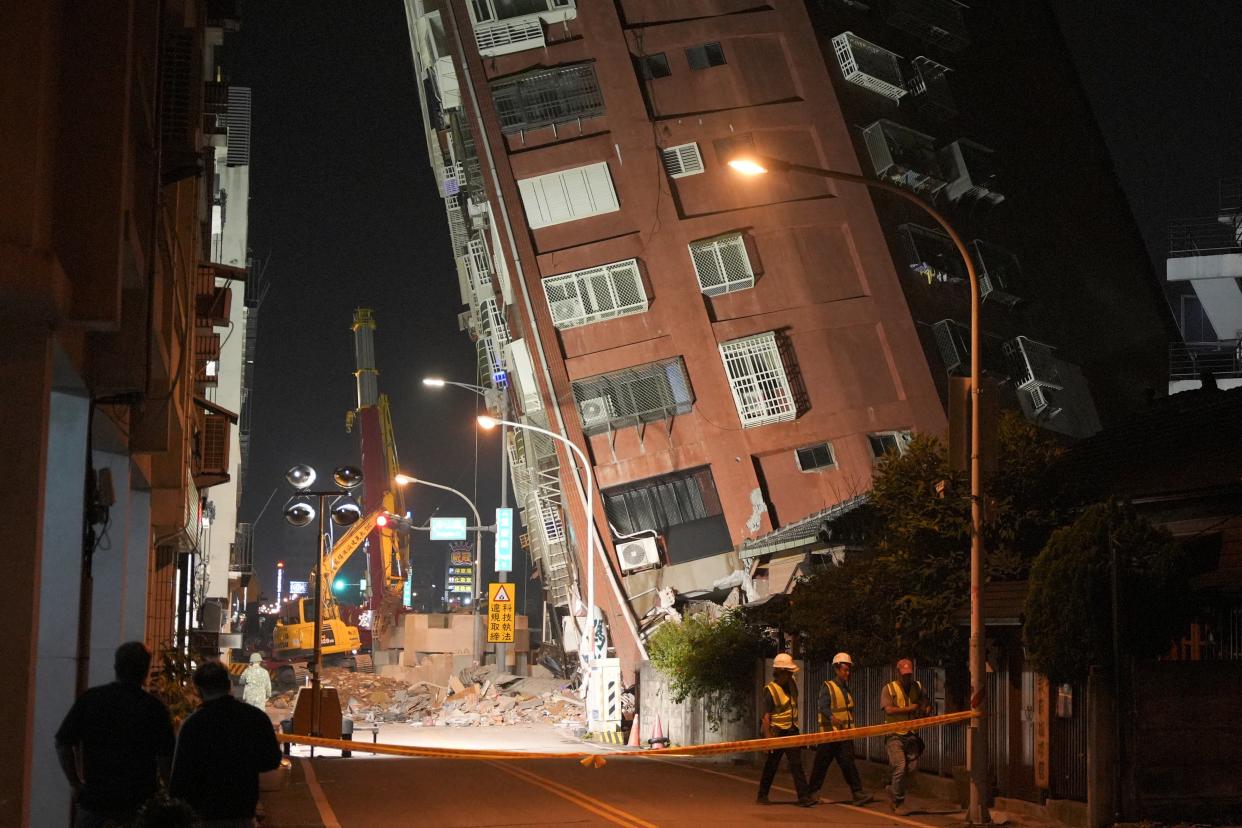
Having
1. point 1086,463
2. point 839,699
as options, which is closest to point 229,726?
point 839,699

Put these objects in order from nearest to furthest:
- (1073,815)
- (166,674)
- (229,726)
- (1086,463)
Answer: (229,726) < (1073,815) < (166,674) < (1086,463)

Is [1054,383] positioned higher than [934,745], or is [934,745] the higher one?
[1054,383]

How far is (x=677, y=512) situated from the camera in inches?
1871

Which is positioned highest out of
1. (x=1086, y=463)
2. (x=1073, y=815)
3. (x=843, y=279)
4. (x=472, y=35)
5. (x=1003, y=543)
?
(x=472, y=35)

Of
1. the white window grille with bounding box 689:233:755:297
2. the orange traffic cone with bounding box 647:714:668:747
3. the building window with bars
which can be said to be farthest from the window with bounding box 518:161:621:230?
the orange traffic cone with bounding box 647:714:668:747

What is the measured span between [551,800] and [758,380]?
29.9 metres

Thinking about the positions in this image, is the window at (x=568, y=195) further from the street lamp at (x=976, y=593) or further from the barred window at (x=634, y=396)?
the street lamp at (x=976, y=593)

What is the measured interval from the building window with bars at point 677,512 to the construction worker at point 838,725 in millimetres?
29465

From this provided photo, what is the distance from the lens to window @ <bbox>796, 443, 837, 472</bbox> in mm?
46094

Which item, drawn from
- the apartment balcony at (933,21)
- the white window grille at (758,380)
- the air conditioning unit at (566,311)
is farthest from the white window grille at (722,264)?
the apartment balcony at (933,21)

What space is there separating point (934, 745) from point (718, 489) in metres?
Result: 27.3

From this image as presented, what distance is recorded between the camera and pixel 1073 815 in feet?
50.1

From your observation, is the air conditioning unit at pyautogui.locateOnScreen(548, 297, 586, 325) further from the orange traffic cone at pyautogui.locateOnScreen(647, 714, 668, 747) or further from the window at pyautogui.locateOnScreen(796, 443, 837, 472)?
the orange traffic cone at pyautogui.locateOnScreen(647, 714, 668, 747)

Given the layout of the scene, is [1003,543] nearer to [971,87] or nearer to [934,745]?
[934,745]
